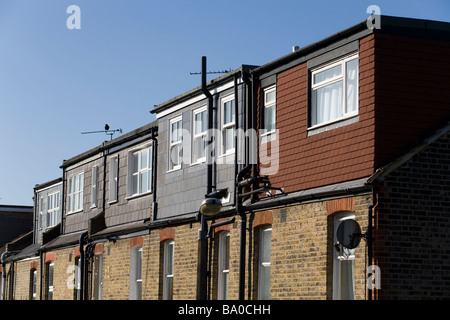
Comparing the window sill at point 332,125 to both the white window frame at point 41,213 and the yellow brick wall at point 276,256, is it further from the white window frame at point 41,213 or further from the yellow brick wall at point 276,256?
the white window frame at point 41,213

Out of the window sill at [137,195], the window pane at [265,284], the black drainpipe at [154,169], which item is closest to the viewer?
the window pane at [265,284]

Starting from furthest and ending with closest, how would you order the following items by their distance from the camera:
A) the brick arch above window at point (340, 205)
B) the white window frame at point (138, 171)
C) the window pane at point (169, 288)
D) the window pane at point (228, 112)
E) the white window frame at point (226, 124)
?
1. the white window frame at point (138, 171)
2. the window pane at point (169, 288)
3. the window pane at point (228, 112)
4. the white window frame at point (226, 124)
5. the brick arch above window at point (340, 205)

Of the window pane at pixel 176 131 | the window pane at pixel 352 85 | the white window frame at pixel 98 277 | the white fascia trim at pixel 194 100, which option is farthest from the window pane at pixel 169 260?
the window pane at pixel 352 85

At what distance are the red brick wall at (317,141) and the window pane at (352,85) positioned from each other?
282mm

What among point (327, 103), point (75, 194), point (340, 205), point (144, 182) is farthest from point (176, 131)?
point (75, 194)

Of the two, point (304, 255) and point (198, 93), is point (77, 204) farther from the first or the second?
point (304, 255)

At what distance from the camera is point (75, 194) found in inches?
1316

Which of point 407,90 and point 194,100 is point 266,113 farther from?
point 407,90

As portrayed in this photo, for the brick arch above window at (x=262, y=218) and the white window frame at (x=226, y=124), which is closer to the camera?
the brick arch above window at (x=262, y=218)

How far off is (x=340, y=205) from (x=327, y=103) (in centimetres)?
244

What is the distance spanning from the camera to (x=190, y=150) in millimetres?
23656

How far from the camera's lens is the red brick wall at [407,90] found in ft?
55.6

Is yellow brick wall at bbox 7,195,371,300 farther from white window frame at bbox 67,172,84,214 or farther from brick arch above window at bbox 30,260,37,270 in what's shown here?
brick arch above window at bbox 30,260,37,270
